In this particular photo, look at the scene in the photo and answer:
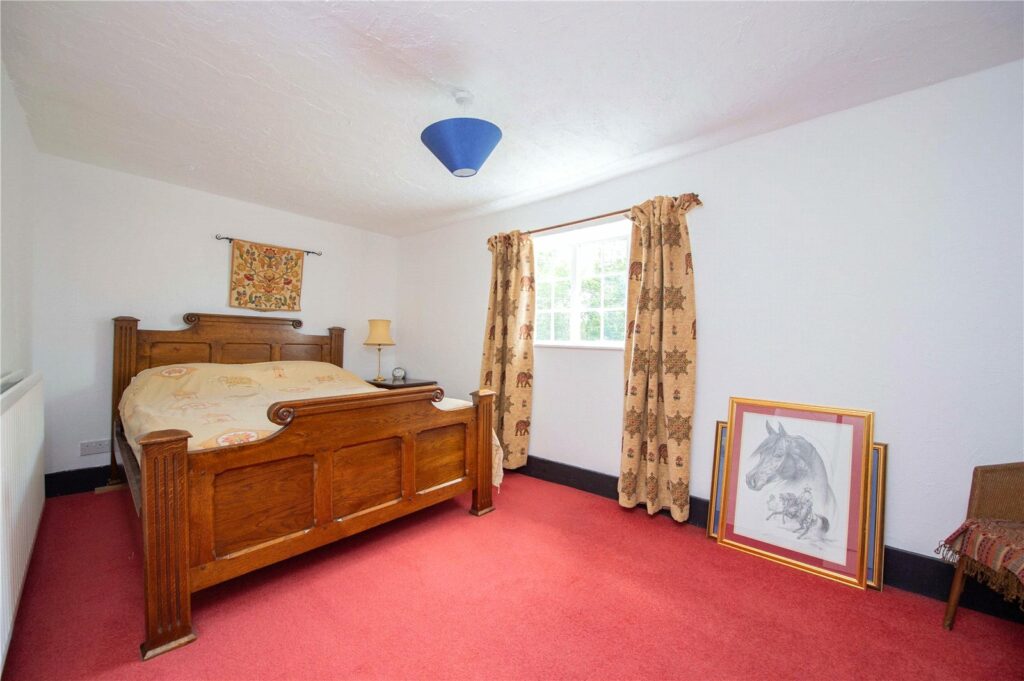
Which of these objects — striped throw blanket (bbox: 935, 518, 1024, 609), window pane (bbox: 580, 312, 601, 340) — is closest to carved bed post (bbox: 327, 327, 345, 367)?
window pane (bbox: 580, 312, 601, 340)

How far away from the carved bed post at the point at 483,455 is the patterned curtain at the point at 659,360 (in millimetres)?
854

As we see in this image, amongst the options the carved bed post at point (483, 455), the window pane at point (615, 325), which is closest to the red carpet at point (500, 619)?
the carved bed post at point (483, 455)

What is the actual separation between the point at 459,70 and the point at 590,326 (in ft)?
6.28

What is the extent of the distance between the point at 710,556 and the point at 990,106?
2340 millimetres

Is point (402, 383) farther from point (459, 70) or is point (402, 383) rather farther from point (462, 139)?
point (459, 70)

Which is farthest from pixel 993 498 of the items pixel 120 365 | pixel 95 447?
pixel 95 447

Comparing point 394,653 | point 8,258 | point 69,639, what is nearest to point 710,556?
point 394,653

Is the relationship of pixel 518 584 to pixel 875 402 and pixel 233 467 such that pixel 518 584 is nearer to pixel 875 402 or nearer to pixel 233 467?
pixel 233 467

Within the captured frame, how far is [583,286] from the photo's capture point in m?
3.24

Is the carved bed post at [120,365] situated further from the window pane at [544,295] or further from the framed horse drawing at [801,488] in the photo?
the framed horse drawing at [801,488]

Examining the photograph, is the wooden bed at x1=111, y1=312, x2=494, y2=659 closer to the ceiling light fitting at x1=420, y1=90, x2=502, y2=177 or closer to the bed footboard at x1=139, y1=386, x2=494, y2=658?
the bed footboard at x1=139, y1=386, x2=494, y2=658

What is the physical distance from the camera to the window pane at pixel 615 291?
9.91ft

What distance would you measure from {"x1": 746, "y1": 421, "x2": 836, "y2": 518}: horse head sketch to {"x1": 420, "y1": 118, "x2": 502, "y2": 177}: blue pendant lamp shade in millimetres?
2038

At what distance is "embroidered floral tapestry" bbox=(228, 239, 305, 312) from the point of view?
138 inches
